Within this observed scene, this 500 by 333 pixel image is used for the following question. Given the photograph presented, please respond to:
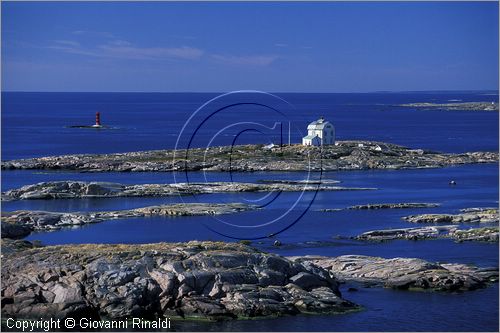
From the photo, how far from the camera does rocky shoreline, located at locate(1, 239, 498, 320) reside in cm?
3306

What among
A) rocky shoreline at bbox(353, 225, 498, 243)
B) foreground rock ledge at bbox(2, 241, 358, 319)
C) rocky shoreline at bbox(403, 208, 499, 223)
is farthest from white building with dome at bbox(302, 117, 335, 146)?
foreground rock ledge at bbox(2, 241, 358, 319)

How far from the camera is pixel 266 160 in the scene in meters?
88.9

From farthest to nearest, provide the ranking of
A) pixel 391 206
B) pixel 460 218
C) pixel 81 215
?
pixel 391 206
pixel 81 215
pixel 460 218

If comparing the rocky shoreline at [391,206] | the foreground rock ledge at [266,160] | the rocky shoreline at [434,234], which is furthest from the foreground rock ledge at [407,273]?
the foreground rock ledge at [266,160]

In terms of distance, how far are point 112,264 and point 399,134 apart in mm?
111698

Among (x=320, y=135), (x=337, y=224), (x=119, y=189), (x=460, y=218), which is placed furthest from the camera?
(x=320, y=135)

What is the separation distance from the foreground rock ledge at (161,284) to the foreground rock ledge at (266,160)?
49.8 meters

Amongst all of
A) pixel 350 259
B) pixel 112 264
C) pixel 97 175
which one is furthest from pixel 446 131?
pixel 112 264

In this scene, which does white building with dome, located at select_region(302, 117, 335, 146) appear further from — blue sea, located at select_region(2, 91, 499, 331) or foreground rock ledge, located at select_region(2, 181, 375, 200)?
foreground rock ledge, located at select_region(2, 181, 375, 200)

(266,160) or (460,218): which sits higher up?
(266,160)

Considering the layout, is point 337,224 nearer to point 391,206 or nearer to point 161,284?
point 391,206

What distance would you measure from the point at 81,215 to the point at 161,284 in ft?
82.1

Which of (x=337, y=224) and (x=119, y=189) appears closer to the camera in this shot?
(x=337, y=224)

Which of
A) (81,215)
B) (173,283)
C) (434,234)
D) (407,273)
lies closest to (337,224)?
(434,234)
